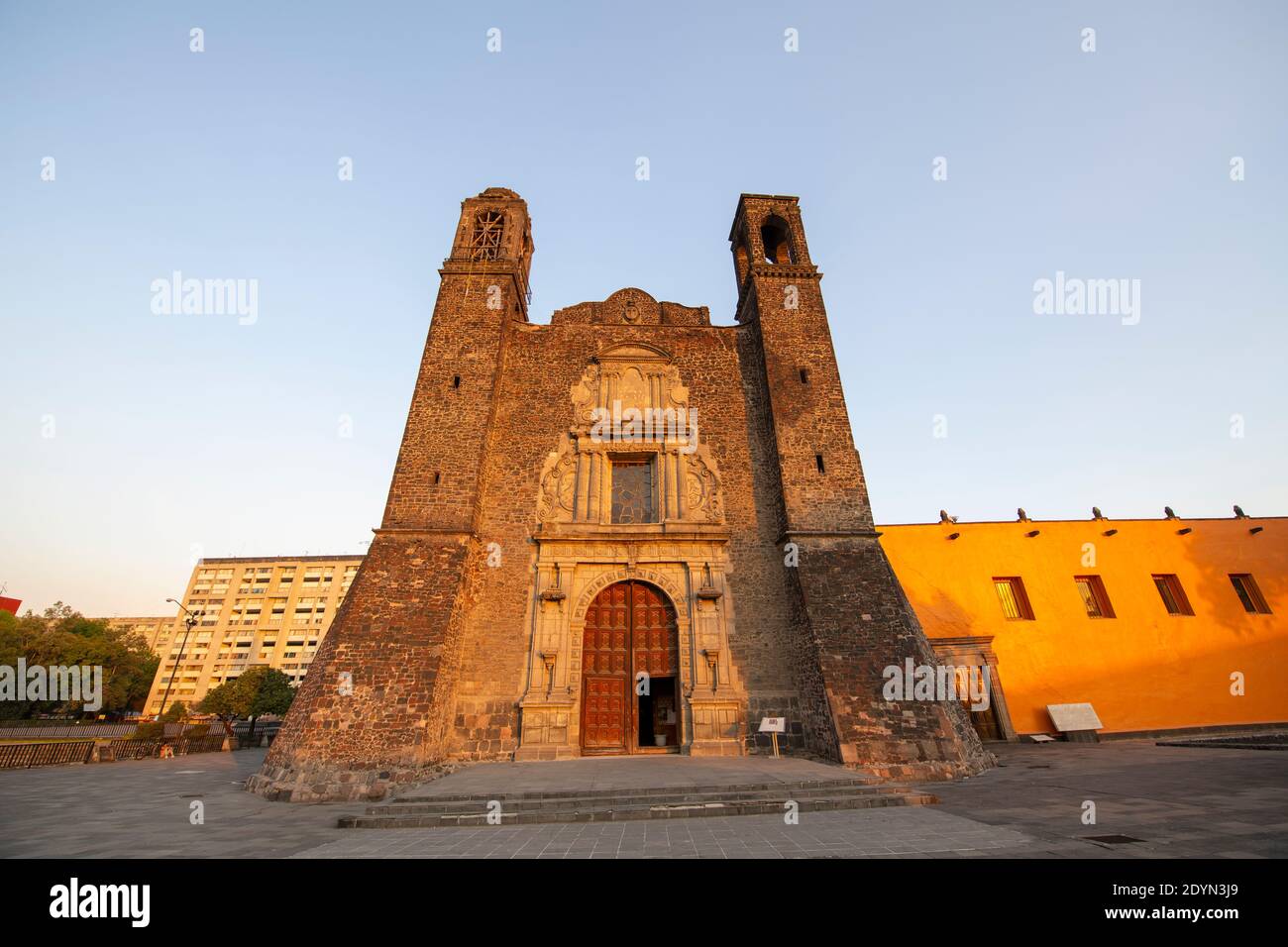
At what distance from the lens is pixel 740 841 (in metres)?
5.34

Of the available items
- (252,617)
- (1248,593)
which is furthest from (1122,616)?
(252,617)

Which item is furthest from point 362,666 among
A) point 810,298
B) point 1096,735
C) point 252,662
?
point 252,662

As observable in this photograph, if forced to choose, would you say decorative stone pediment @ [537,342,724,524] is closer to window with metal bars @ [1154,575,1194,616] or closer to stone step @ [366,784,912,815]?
stone step @ [366,784,912,815]

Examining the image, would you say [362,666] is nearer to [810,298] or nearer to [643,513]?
[643,513]

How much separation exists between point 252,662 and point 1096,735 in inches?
3009

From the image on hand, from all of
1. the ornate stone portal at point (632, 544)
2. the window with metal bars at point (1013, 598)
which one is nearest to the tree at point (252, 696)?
the ornate stone portal at point (632, 544)

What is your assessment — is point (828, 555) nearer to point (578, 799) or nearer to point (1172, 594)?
point (578, 799)

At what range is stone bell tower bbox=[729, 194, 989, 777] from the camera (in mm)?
9922

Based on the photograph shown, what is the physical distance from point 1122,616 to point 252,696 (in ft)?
140

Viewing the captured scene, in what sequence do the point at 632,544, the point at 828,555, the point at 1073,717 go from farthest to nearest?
the point at 1073,717 < the point at 632,544 < the point at 828,555

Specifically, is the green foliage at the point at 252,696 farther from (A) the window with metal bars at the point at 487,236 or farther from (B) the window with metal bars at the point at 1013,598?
(B) the window with metal bars at the point at 1013,598

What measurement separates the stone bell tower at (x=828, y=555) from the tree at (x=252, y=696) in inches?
1277

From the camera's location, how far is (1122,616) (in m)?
17.1

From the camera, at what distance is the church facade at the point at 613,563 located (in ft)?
33.1
